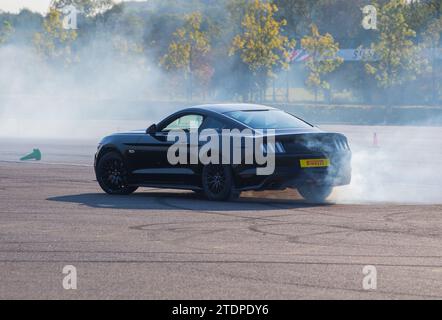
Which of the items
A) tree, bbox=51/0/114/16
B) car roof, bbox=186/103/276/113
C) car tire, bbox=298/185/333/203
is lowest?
car tire, bbox=298/185/333/203

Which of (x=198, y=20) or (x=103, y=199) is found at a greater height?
(x=198, y=20)

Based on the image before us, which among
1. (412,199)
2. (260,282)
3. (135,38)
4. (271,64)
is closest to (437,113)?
(271,64)

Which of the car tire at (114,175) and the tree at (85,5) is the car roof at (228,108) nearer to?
the car tire at (114,175)

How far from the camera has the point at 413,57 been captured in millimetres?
63625

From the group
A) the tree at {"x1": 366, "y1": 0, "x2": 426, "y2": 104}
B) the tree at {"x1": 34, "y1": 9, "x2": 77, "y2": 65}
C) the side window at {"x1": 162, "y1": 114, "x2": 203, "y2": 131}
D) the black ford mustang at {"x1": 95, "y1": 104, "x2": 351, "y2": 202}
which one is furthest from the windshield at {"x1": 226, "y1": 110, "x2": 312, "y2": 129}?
the tree at {"x1": 34, "y1": 9, "x2": 77, "y2": 65}

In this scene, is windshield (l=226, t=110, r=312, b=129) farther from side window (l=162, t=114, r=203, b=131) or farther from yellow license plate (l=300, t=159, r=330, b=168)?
yellow license plate (l=300, t=159, r=330, b=168)

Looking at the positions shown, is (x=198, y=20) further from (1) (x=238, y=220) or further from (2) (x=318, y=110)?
(1) (x=238, y=220)

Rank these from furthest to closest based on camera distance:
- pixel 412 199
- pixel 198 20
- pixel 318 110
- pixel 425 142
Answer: pixel 198 20, pixel 318 110, pixel 425 142, pixel 412 199

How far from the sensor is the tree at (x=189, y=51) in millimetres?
82250

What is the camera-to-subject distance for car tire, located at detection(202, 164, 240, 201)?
565 inches

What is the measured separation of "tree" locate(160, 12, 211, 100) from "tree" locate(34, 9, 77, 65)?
27.1 ft

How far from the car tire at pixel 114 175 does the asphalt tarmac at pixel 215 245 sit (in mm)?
247
